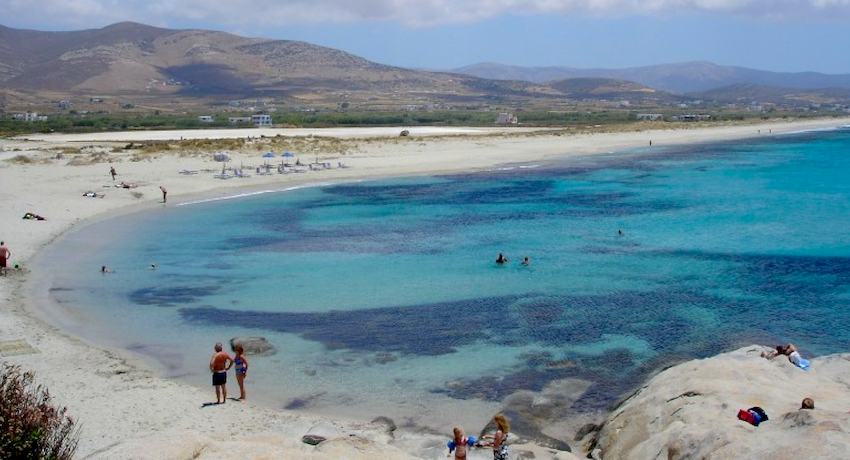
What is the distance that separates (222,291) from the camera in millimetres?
24266

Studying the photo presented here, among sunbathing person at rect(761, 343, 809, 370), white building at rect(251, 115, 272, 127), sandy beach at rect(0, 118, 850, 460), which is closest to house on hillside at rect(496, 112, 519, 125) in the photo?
sandy beach at rect(0, 118, 850, 460)

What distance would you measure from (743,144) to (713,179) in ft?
119

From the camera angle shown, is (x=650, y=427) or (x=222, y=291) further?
(x=222, y=291)

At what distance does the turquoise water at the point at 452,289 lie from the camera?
57.2 ft

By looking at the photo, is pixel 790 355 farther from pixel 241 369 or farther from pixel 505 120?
pixel 505 120

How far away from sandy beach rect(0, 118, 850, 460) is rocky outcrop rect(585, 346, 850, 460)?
1.63 m

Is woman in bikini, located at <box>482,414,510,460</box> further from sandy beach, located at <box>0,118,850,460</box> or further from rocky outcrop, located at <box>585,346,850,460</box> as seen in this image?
rocky outcrop, located at <box>585,346,850,460</box>

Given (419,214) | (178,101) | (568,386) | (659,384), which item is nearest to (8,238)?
(419,214)

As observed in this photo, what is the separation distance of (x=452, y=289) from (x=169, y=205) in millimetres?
20730

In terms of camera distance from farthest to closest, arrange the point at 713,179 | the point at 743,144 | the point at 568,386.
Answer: the point at 743,144 → the point at 713,179 → the point at 568,386

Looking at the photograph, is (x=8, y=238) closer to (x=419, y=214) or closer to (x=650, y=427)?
(x=419, y=214)

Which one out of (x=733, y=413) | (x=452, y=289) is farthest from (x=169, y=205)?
(x=733, y=413)

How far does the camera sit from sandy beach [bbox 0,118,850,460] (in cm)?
1131

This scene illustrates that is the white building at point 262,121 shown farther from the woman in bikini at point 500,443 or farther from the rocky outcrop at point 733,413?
the woman in bikini at point 500,443
